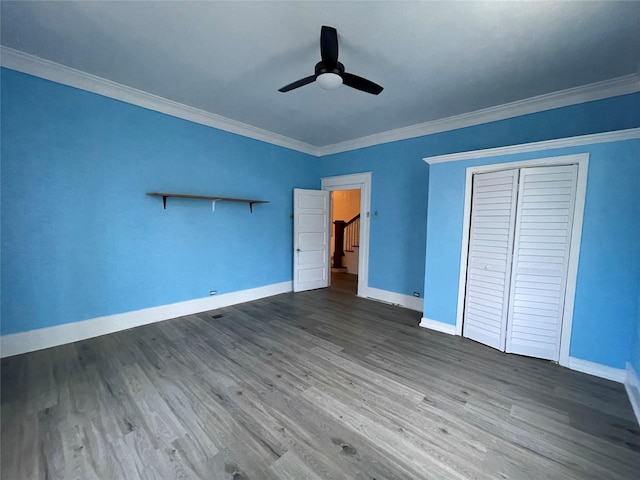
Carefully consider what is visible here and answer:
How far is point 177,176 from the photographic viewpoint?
3.56 m

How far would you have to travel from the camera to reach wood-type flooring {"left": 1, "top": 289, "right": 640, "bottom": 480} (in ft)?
4.86

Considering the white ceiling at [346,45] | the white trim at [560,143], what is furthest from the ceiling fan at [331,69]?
the white trim at [560,143]

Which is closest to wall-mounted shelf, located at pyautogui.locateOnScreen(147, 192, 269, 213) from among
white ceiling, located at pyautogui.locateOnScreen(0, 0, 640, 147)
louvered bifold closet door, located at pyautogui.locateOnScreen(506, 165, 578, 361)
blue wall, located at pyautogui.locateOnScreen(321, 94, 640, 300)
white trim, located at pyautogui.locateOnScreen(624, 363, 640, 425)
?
white ceiling, located at pyautogui.locateOnScreen(0, 0, 640, 147)

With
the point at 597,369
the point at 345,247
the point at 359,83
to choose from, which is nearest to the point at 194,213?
the point at 359,83

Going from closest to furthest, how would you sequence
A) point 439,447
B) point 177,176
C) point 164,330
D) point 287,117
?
point 439,447 < point 164,330 < point 177,176 < point 287,117

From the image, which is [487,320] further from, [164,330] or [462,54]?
[164,330]

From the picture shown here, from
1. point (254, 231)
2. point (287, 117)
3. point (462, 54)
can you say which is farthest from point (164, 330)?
point (462, 54)

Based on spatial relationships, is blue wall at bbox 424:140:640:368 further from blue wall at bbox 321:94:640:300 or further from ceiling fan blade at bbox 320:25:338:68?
ceiling fan blade at bbox 320:25:338:68

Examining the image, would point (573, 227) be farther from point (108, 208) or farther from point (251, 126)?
point (108, 208)

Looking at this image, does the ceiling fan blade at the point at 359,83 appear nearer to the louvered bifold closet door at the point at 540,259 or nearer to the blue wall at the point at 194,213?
the blue wall at the point at 194,213

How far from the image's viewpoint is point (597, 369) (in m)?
2.42

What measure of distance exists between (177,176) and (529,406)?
4.52 m

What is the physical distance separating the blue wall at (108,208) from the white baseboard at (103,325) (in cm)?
8

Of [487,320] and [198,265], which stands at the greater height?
[198,265]
